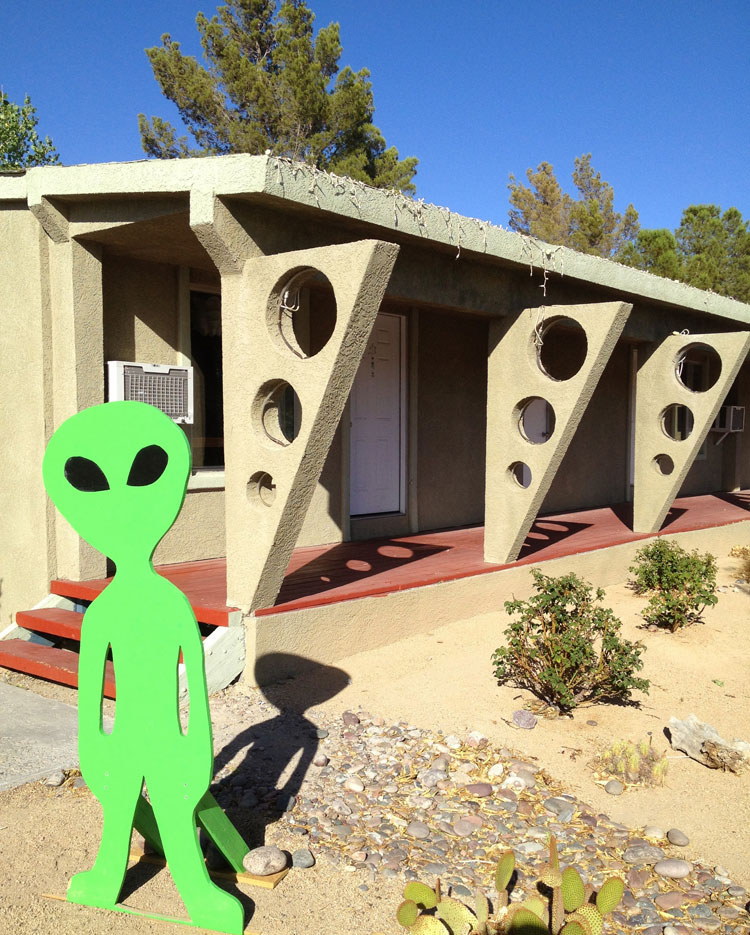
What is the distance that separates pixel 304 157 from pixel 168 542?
16.5m

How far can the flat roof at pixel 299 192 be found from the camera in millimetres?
4914

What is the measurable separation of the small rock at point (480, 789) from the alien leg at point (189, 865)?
1429 millimetres

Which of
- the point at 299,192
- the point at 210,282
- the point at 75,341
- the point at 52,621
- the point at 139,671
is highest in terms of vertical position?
the point at 299,192

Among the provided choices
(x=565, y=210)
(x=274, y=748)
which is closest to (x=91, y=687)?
(x=274, y=748)

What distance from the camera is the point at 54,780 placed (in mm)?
4105

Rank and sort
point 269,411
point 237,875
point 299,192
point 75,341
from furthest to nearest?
point 75,341
point 269,411
point 299,192
point 237,875

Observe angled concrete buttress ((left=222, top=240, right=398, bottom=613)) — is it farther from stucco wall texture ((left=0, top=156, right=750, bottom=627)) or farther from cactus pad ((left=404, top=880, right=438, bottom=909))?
cactus pad ((left=404, top=880, right=438, bottom=909))

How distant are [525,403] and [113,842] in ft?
17.8

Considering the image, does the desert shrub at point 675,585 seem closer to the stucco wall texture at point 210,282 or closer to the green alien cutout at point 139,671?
the stucco wall texture at point 210,282

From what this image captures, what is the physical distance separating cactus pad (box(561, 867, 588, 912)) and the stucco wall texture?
9.57 ft

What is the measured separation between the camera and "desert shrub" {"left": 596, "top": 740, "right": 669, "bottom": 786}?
163 inches

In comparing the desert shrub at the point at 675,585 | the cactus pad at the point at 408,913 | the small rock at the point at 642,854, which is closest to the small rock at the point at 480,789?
the small rock at the point at 642,854

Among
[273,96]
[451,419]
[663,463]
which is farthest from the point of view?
[273,96]

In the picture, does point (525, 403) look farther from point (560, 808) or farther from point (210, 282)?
point (560, 808)
